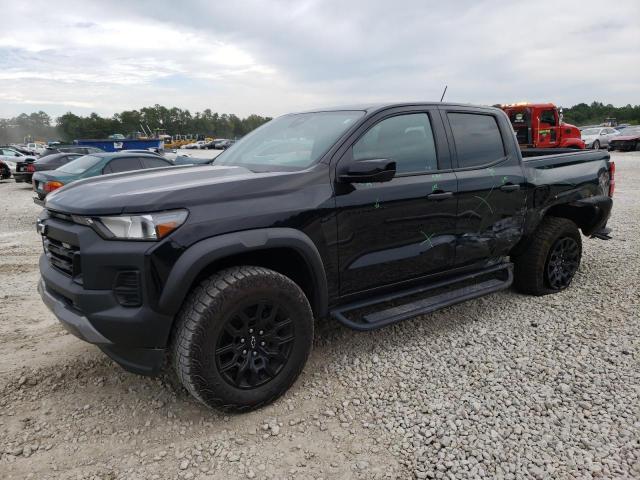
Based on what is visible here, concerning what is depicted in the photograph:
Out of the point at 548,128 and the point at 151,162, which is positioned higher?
the point at 548,128

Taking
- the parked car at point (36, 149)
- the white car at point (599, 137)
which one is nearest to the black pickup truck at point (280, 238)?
the white car at point (599, 137)

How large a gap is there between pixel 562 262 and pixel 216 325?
361cm

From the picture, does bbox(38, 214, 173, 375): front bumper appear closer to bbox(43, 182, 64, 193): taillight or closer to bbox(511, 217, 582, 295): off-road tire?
bbox(511, 217, 582, 295): off-road tire

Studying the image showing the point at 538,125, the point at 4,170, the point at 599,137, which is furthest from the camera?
the point at 599,137

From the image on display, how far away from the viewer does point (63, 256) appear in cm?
271

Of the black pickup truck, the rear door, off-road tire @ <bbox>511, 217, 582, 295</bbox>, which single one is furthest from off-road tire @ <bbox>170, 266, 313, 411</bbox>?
off-road tire @ <bbox>511, 217, 582, 295</bbox>

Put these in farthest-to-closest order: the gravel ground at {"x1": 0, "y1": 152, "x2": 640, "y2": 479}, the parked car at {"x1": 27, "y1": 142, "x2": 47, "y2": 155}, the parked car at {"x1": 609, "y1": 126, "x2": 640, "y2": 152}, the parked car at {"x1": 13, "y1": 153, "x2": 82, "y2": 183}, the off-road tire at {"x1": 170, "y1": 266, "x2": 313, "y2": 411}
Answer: the parked car at {"x1": 27, "y1": 142, "x2": 47, "y2": 155} → the parked car at {"x1": 609, "y1": 126, "x2": 640, "y2": 152} → the parked car at {"x1": 13, "y1": 153, "x2": 82, "y2": 183} → the off-road tire at {"x1": 170, "y1": 266, "x2": 313, "y2": 411} → the gravel ground at {"x1": 0, "y1": 152, "x2": 640, "y2": 479}

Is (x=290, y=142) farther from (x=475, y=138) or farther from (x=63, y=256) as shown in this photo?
(x=63, y=256)

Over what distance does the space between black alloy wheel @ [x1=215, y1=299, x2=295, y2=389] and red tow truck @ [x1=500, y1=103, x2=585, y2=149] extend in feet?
48.8

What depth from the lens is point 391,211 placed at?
3.19 meters

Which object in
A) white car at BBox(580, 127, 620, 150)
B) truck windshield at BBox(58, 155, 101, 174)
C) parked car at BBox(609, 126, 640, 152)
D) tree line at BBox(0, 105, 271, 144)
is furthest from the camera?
tree line at BBox(0, 105, 271, 144)

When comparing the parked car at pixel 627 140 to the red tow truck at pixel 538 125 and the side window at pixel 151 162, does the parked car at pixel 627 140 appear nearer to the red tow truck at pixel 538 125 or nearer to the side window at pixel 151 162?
the red tow truck at pixel 538 125

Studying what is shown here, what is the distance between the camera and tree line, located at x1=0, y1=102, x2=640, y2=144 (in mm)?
71312

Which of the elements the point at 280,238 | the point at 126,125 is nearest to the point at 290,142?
the point at 280,238
